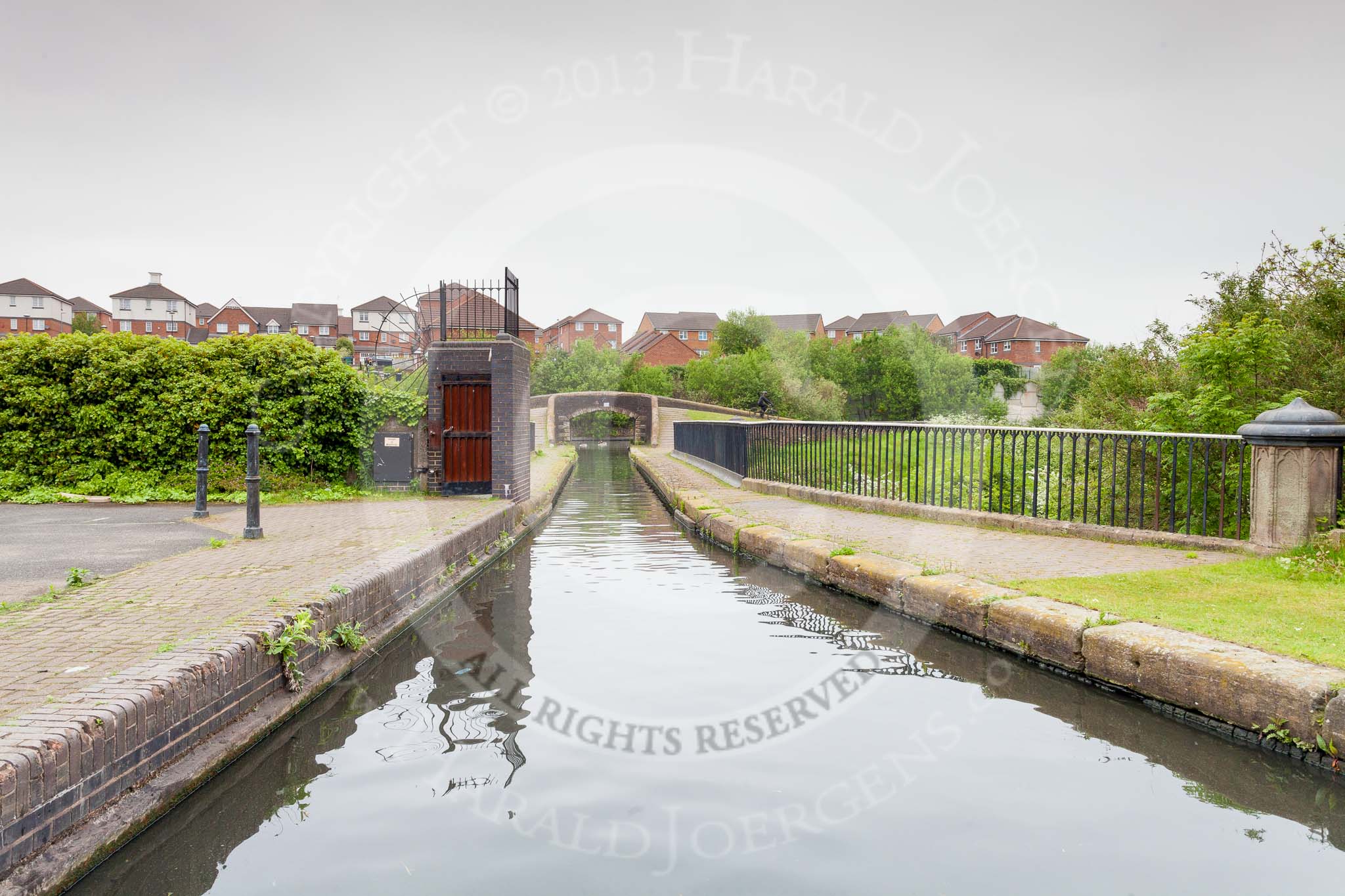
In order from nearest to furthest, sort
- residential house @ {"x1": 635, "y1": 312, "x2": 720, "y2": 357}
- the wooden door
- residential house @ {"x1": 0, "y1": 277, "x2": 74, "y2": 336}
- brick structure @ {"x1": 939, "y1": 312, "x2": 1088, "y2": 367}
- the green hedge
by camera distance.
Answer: the green hedge → the wooden door → residential house @ {"x1": 0, "y1": 277, "x2": 74, "y2": 336} → brick structure @ {"x1": 939, "y1": 312, "x2": 1088, "y2": 367} → residential house @ {"x1": 635, "y1": 312, "x2": 720, "y2": 357}

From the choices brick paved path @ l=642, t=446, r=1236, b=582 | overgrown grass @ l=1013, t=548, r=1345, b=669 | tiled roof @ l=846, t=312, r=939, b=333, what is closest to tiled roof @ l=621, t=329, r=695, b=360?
tiled roof @ l=846, t=312, r=939, b=333

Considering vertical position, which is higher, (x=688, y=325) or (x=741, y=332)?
(x=688, y=325)

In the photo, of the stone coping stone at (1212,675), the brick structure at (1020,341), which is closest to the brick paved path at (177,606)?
the stone coping stone at (1212,675)

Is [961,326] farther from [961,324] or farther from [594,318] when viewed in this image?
[594,318]

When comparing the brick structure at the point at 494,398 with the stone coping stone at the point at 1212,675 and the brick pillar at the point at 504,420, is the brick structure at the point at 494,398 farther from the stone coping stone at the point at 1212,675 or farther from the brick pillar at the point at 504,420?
the stone coping stone at the point at 1212,675

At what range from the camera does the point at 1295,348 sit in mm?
9312

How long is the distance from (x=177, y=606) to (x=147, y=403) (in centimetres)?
817

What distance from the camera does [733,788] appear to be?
12.2 feet

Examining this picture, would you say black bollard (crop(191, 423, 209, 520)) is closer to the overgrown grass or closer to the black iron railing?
the black iron railing

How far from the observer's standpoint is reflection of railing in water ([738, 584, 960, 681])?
5.30 m

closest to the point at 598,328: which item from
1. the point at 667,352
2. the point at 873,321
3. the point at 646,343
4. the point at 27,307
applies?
the point at 646,343

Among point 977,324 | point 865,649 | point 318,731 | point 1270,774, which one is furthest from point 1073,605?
point 977,324

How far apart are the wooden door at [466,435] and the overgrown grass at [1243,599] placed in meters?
8.15

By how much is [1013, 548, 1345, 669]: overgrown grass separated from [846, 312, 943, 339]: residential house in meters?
98.8
